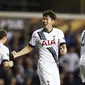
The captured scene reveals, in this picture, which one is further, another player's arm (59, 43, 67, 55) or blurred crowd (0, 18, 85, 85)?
blurred crowd (0, 18, 85, 85)

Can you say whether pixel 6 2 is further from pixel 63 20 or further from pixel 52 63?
pixel 52 63

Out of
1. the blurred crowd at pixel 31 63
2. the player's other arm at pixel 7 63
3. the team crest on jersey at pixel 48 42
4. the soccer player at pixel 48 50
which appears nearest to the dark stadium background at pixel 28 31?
the blurred crowd at pixel 31 63

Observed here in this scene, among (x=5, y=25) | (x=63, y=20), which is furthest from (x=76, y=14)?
(x=5, y=25)

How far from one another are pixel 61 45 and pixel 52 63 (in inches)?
17.6

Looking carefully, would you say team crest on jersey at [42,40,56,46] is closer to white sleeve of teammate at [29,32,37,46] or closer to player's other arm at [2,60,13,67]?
white sleeve of teammate at [29,32,37,46]

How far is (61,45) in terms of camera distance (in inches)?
564

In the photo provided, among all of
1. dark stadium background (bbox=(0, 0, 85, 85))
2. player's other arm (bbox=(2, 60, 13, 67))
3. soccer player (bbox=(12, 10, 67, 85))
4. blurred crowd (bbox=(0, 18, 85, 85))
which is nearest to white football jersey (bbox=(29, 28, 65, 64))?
soccer player (bbox=(12, 10, 67, 85))

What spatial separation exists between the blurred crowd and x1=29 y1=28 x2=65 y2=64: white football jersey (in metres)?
6.66

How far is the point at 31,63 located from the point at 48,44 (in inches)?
313

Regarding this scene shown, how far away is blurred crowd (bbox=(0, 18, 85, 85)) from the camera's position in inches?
847

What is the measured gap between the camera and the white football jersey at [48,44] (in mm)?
14273

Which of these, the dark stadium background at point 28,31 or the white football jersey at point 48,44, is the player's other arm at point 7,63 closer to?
the white football jersey at point 48,44

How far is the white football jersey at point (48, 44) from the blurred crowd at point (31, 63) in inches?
262

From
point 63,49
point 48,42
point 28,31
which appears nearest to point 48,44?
point 48,42
